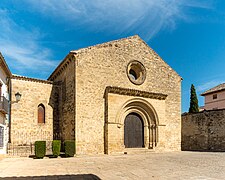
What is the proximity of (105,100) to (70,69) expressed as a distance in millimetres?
3102

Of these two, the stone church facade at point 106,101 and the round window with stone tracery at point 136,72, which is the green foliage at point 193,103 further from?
the round window with stone tracery at point 136,72

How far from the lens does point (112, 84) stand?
1440 cm

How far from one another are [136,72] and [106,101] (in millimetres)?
4006

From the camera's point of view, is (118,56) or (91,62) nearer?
(91,62)

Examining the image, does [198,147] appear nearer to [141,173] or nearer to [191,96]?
[191,96]

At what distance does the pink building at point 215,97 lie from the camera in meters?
25.0

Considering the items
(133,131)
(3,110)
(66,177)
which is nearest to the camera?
(66,177)

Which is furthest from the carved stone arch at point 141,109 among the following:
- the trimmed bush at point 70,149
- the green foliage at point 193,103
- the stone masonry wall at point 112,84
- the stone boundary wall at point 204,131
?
the green foliage at point 193,103

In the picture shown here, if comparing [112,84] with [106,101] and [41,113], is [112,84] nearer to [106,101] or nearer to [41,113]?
[106,101]

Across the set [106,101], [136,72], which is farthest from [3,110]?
[136,72]

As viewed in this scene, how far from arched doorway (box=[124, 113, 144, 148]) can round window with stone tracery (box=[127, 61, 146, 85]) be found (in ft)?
8.39

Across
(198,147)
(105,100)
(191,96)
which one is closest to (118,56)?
(105,100)

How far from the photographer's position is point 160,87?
1680cm

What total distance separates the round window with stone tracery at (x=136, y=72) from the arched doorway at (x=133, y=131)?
2558 mm
